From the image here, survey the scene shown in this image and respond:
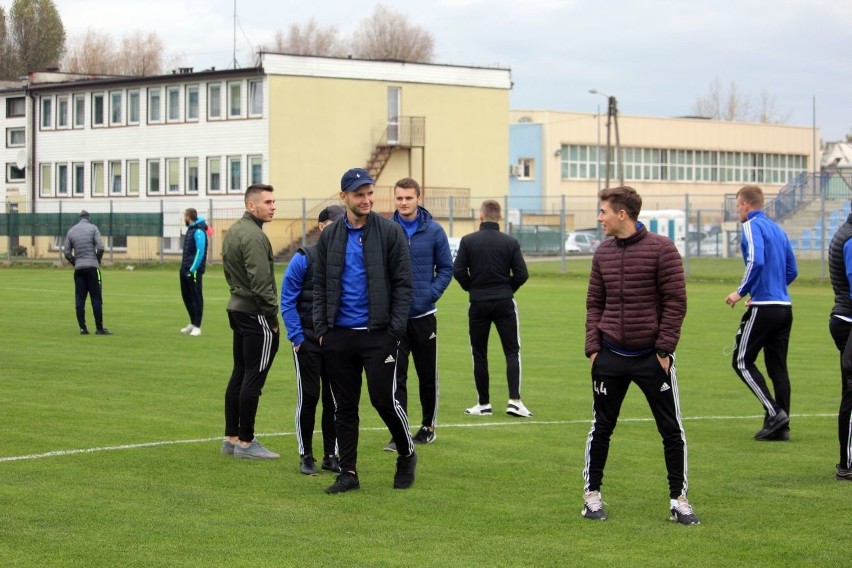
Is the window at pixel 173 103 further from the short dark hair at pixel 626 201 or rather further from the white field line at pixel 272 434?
the short dark hair at pixel 626 201

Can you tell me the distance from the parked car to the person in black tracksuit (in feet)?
133

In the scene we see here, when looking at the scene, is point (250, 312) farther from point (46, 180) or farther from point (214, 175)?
point (46, 180)

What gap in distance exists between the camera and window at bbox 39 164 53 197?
71.7 metres

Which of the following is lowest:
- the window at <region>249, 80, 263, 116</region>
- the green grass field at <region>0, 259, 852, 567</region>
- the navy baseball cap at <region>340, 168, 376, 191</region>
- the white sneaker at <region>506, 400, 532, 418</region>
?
the green grass field at <region>0, 259, 852, 567</region>

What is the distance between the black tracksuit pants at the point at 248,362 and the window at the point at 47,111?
211 ft

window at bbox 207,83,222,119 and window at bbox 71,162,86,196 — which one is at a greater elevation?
window at bbox 207,83,222,119

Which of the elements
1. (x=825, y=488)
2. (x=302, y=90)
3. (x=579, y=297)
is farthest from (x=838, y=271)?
(x=302, y=90)

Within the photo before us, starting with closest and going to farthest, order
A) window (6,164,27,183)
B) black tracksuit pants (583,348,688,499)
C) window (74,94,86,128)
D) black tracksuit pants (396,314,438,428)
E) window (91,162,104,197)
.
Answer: black tracksuit pants (583,348,688,499), black tracksuit pants (396,314,438,428), window (91,162,104,197), window (74,94,86,128), window (6,164,27,183)

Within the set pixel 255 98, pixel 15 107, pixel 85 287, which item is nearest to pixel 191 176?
pixel 255 98

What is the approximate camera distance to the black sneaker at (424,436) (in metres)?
11.0

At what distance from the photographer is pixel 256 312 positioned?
10.1 m

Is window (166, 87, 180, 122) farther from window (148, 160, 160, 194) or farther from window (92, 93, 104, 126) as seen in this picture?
window (92, 93, 104, 126)

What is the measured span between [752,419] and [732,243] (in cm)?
3750

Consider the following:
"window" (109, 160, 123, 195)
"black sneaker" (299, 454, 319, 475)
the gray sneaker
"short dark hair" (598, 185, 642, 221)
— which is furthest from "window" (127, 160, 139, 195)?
"short dark hair" (598, 185, 642, 221)
